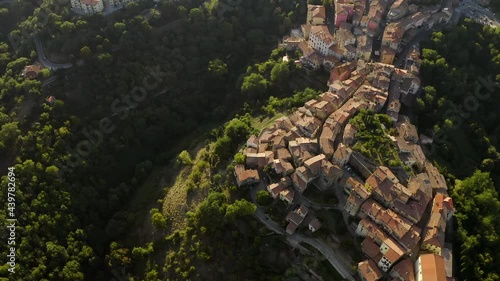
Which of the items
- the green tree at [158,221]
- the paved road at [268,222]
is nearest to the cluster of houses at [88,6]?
the green tree at [158,221]

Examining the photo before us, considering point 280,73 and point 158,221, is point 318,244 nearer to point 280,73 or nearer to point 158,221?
point 158,221

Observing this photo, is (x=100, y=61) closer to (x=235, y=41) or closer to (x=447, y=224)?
(x=235, y=41)

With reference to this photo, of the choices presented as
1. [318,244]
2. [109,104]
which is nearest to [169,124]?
[109,104]

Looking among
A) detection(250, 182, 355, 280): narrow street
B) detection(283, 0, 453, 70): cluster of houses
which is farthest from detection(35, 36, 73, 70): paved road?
detection(250, 182, 355, 280): narrow street

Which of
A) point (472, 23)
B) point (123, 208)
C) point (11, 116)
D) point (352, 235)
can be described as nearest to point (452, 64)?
point (472, 23)

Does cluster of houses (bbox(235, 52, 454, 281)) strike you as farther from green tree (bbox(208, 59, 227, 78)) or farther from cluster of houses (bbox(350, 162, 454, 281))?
green tree (bbox(208, 59, 227, 78))

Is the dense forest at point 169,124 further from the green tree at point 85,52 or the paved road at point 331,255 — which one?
the paved road at point 331,255
